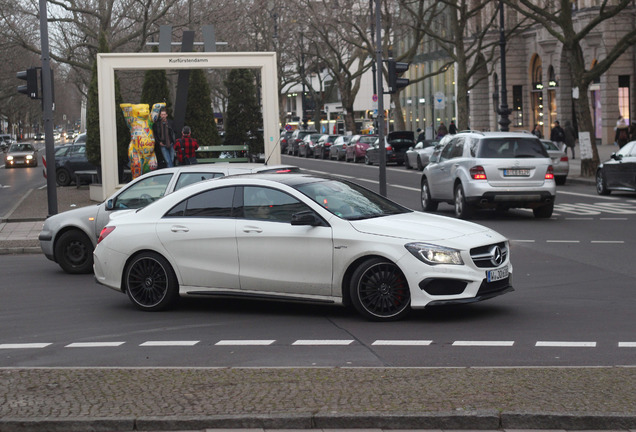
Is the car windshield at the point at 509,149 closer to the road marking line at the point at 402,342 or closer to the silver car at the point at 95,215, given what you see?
the silver car at the point at 95,215

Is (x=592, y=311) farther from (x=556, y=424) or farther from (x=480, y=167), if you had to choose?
(x=480, y=167)

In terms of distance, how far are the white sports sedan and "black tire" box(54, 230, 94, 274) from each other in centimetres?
328

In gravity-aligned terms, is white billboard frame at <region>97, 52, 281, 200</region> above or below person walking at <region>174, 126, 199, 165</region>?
above

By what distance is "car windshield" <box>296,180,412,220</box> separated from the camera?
34.1 feet

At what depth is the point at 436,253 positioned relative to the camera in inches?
384

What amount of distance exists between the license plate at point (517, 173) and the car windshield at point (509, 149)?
0.32 m

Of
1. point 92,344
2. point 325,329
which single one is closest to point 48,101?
point 92,344

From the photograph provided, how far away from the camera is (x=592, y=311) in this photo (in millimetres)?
10367

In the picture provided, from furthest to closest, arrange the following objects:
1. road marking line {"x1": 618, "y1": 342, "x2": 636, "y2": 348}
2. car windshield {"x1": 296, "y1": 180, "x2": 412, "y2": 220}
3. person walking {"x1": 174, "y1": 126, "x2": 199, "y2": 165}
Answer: person walking {"x1": 174, "y1": 126, "x2": 199, "y2": 165} → car windshield {"x1": 296, "y1": 180, "x2": 412, "y2": 220} → road marking line {"x1": 618, "y1": 342, "x2": 636, "y2": 348}

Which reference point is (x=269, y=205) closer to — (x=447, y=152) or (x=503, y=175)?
(x=503, y=175)

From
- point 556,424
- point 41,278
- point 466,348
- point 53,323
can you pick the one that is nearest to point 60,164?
point 41,278

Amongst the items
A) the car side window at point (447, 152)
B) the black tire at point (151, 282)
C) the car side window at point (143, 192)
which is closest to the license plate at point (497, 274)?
the black tire at point (151, 282)

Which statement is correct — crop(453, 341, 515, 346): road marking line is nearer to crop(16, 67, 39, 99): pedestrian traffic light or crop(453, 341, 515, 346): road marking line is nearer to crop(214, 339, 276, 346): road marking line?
crop(214, 339, 276, 346): road marking line

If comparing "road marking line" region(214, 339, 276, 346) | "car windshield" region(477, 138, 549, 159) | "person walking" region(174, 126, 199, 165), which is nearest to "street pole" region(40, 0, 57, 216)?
"person walking" region(174, 126, 199, 165)
